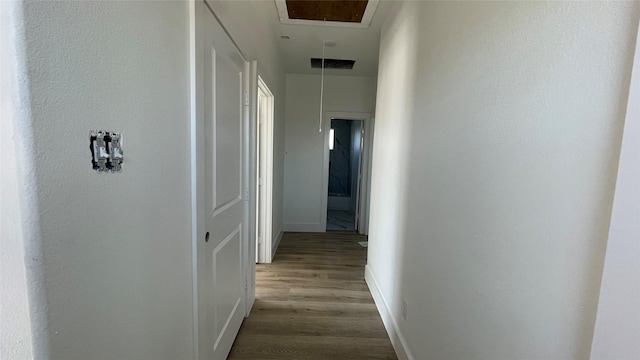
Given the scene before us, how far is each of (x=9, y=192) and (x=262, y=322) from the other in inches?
77.6

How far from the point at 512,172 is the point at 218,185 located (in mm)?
1320

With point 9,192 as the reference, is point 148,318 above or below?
below

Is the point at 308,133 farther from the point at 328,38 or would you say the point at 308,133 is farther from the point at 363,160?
the point at 328,38

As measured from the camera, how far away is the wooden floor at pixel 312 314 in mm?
1867

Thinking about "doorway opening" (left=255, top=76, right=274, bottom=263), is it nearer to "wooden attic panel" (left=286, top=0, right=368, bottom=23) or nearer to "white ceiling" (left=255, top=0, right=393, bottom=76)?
"white ceiling" (left=255, top=0, right=393, bottom=76)

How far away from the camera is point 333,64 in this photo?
386 centimetres

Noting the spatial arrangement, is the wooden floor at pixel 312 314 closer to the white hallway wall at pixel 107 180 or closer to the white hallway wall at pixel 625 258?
the white hallway wall at pixel 107 180

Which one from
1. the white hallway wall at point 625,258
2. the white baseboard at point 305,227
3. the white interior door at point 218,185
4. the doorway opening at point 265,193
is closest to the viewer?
the white hallway wall at point 625,258

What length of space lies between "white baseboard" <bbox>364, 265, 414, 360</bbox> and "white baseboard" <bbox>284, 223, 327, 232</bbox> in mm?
1942

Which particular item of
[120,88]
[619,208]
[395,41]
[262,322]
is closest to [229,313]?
[262,322]

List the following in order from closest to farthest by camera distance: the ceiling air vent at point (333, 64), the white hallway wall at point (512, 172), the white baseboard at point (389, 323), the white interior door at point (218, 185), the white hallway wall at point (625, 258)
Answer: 1. the white hallway wall at point (625, 258)
2. the white hallway wall at point (512, 172)
3. the white interior door at point (218, 185)
4. the white baseboard at point (389, 323)
5. the ceiling air vent at point (333, 64)

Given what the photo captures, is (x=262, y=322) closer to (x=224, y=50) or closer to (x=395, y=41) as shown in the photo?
(x=224, y=50)

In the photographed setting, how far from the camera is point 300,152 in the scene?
14.9ft

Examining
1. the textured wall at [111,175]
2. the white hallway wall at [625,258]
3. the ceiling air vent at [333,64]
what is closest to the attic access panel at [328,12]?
the ceiling air vent at [333,64]
